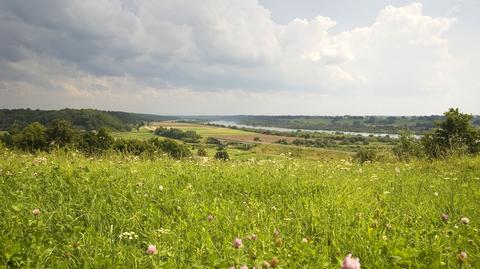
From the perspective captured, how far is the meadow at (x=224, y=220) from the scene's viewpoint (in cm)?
313

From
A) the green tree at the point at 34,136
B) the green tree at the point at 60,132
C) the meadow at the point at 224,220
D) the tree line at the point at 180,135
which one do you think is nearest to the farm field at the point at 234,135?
the tree line at the point at 180,135

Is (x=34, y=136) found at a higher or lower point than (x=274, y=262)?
lower

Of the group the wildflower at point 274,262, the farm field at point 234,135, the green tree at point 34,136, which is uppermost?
the wildflower at point 274,262

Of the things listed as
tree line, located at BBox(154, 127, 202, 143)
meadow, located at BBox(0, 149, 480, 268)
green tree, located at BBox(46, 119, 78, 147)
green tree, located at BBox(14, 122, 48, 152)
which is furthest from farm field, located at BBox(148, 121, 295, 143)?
meadow, located at BBox(0, 149, 480, 268)

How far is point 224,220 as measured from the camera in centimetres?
436

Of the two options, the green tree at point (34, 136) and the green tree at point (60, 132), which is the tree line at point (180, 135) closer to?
the green tree at point (60, 132)

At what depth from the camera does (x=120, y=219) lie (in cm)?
423

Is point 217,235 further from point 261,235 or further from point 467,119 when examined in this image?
point 467,119

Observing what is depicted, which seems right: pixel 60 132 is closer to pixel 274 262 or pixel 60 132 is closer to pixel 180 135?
pixel 274 262

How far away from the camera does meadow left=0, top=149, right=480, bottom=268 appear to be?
313 centimetres

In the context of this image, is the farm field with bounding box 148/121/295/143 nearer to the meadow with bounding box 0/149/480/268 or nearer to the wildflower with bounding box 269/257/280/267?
the meadow with bounding box 0/149/480/268

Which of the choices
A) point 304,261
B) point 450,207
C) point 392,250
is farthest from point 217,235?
point 450,207

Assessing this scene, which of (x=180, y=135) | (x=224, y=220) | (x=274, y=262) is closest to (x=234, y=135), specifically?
(x=180, y=135)

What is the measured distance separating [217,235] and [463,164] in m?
9.84
